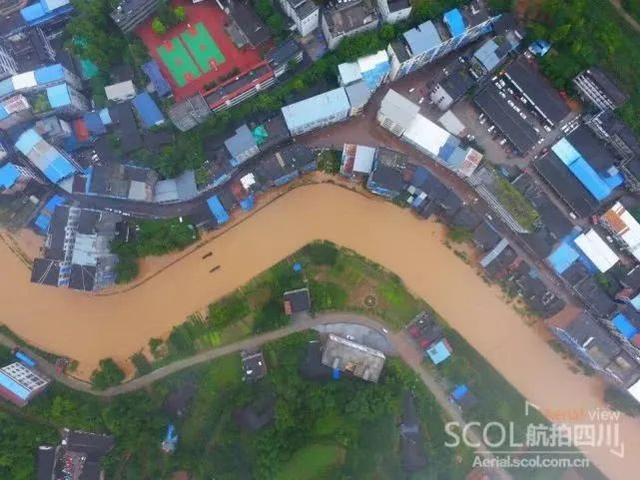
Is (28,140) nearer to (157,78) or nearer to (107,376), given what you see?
(157,78)

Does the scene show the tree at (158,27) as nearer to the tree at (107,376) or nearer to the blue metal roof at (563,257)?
the tree at (107,376)

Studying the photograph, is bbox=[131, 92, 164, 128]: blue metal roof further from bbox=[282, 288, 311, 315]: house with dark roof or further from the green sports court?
bbox=[282, 288, 311, 315]: house with dark roof

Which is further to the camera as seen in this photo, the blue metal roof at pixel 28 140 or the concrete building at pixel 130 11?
the concrete building at pixel 130 11

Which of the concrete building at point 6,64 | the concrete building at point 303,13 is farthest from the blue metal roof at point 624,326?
the concrete building at point 6,64

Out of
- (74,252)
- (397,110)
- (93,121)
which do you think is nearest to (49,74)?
(93,121)

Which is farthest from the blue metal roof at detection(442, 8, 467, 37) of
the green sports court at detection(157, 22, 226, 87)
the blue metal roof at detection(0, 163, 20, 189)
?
the blue metal roof at detection(0, 163, 20, 189)

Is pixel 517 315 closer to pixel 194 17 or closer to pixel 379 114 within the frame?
pixel 379 114

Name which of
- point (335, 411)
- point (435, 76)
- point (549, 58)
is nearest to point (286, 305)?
point (335, 411)
